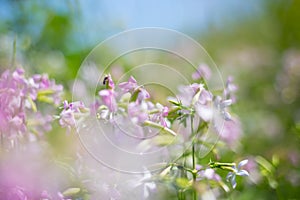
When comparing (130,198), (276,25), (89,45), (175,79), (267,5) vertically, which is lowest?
(130,198)

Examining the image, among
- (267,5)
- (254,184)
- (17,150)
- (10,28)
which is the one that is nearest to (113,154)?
(17,150)

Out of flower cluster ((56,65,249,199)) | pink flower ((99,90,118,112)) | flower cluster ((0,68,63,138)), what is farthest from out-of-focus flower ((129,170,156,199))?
flower cluster ((0,68,63,138))

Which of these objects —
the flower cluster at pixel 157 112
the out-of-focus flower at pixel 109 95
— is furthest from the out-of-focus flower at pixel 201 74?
the out-of-focus flower at pixel 109 95

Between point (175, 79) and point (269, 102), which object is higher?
point (269, 102)

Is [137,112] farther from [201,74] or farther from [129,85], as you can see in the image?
[201,74]

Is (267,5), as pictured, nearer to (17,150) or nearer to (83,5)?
(83,5)

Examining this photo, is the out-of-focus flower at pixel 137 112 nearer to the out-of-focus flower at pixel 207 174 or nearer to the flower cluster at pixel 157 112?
the flower cluster at pixel 157 112

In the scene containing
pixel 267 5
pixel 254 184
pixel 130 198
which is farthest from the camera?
pixel 267 5
